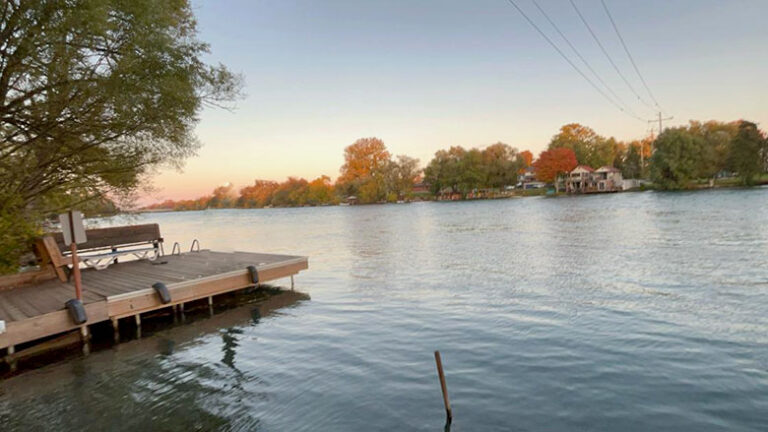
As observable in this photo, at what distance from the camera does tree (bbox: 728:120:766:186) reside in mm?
73688

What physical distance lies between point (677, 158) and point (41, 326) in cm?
9631

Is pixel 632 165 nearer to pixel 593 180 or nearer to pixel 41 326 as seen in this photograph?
pixel 593 180

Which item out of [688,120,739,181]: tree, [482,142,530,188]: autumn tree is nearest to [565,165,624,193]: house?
[482,142,530,188]: autumn tree

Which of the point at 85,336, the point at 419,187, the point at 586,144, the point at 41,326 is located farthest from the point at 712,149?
the point at 41,326

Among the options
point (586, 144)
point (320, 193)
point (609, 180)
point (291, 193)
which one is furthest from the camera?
point (291, 193)

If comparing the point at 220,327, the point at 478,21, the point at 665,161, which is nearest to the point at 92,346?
the point at 220,327

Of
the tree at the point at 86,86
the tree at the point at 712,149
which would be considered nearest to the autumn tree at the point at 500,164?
Answer: the tree at the point at 712,149

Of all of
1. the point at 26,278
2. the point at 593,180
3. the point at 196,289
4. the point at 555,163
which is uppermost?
the point at 555,163

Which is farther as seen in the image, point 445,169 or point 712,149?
point 445,169

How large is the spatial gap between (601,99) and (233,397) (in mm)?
77401

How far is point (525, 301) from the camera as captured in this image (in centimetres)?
1113

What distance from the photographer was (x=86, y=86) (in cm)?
779

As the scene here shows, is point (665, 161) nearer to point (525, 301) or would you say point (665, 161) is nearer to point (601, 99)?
point (601, 99)

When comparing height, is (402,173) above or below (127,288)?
above
